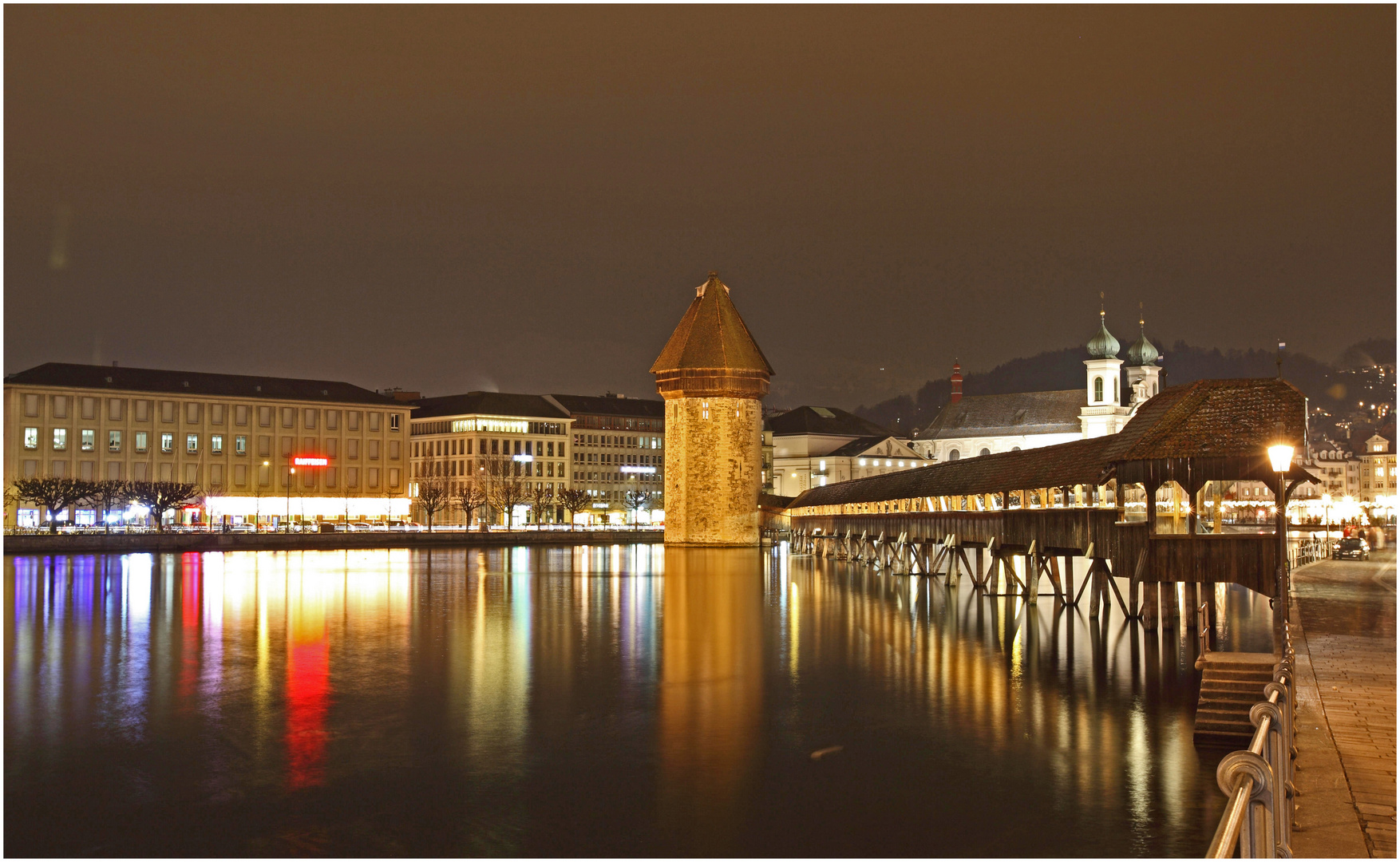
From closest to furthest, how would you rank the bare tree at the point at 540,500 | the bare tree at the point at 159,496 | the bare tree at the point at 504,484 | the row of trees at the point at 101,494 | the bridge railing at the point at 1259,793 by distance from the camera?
the bridge railing at the point at 1259,793, the row of trees at the point at 101,494, the bare tree at the point at 159,496, the bare tree at the point at 504,484, the bare tree at the point at 540,500

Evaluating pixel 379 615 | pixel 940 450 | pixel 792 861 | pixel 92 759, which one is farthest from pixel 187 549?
pixel 940 450

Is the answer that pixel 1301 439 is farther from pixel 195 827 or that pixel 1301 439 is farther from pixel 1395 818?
pixel 195 827

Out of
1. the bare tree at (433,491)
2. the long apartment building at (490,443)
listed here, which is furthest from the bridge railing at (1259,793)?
the long apartment building at (490,443)

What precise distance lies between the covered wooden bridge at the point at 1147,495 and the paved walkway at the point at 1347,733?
1.93 metres

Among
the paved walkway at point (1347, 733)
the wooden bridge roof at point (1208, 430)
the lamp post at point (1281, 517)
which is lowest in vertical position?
the paved walkway at point (1347, 733)

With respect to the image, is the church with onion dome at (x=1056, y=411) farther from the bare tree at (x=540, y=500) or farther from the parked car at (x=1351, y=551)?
the parked car at (x=1351, y=551)

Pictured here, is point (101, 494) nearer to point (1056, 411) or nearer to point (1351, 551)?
point (1351, 551)

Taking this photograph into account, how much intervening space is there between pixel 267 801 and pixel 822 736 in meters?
6.06

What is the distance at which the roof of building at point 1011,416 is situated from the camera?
4692 inches

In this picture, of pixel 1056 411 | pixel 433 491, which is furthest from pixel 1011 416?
pixel 433 491

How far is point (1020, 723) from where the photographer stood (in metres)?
15.4

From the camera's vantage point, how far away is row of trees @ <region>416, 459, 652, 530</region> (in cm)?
9894

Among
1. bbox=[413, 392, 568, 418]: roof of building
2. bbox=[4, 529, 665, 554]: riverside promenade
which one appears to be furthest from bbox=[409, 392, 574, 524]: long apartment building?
bbox=[4, 529, 665, 554]: riverside promenade

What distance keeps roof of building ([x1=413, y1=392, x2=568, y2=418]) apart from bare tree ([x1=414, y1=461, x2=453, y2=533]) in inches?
181
